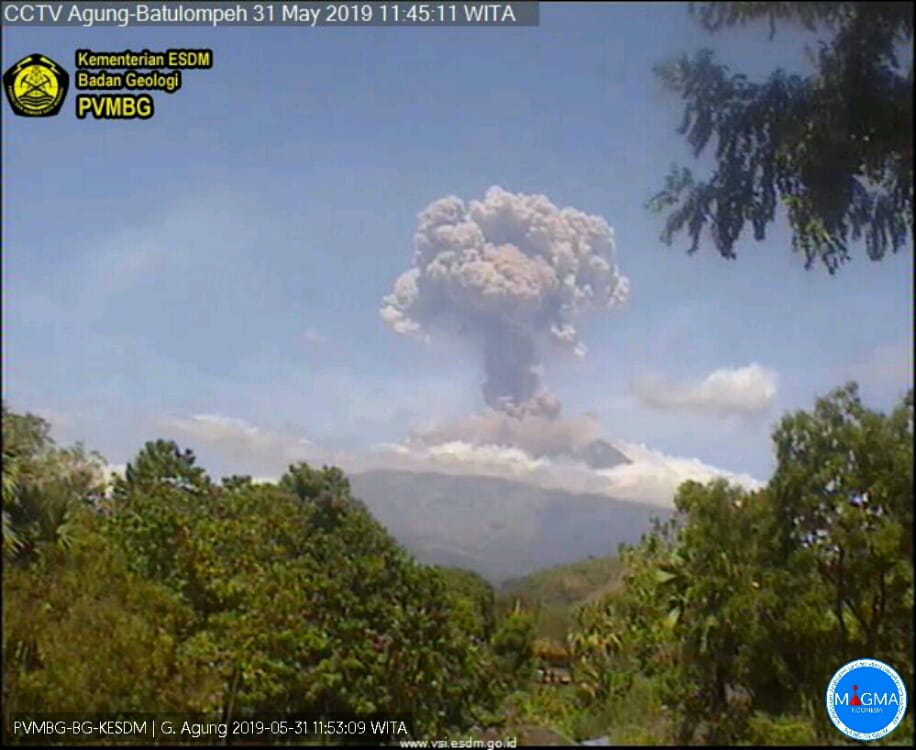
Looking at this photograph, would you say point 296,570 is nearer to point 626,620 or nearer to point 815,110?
point 626,620

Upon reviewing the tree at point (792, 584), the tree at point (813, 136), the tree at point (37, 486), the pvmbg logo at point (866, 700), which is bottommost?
the pvmbg logo at point (866, 700)

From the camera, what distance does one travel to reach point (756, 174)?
8.74 metres

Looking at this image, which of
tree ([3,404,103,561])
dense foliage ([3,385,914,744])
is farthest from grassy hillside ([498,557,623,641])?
tree ([3,404,103,561])

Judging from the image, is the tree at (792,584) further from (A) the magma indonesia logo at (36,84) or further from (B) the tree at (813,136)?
(A) the magma indonesia logo at (36,84)

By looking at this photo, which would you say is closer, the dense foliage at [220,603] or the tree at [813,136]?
the dense foliage at [220,603]

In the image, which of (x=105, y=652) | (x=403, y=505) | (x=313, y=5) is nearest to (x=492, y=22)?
(x=313, y=5)

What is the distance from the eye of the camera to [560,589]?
8695 millimetres

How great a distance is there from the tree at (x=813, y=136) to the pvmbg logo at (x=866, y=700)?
362 cm

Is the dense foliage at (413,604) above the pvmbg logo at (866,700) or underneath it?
above

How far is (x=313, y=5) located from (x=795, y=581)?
20.9 ft

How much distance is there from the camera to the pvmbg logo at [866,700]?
706 centimetres

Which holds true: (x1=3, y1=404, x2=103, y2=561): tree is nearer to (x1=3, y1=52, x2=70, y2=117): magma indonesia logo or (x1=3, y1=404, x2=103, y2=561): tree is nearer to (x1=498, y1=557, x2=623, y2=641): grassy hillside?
(x1=3, y1=52, x2=70, y2=117): magma indonesia logo

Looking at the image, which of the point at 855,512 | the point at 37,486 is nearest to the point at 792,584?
the point at 855,512

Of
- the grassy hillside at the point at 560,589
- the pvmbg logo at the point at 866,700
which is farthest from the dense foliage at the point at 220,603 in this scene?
the pvmbg logo at the point at 866,700
